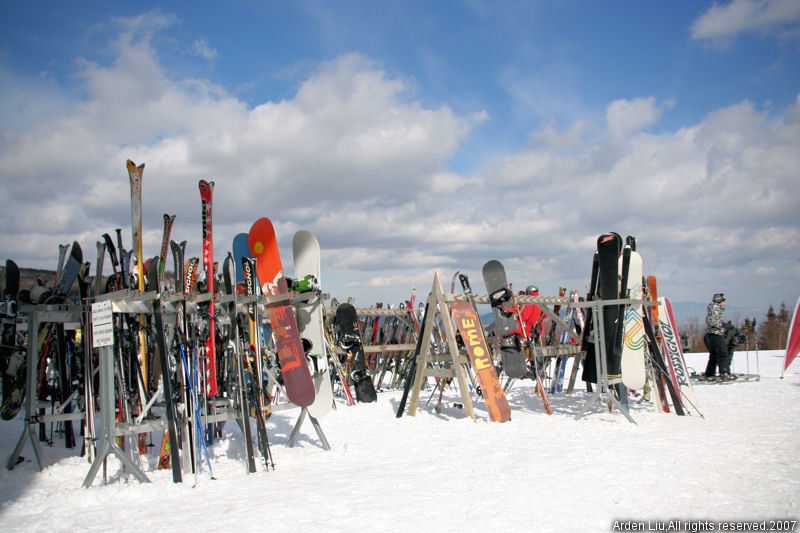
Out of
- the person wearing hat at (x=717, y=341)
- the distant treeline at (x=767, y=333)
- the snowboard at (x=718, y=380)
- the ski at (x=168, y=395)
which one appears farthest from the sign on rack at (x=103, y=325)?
the distant treeline at (x=767, y=333)

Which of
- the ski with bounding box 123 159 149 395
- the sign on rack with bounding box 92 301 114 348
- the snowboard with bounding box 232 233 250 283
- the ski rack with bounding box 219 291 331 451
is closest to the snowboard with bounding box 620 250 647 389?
the ski rack with bounding box 219 291 331 451

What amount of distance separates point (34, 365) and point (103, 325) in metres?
1.24

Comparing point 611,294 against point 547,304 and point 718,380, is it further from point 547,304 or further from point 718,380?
point 718,380

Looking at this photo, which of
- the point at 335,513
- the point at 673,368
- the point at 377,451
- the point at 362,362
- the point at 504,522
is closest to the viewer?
the point at 504,522

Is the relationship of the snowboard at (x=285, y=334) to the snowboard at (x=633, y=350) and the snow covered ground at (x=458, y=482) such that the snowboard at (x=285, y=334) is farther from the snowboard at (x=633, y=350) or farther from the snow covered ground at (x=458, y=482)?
the snowboard at (x=633, y=350)

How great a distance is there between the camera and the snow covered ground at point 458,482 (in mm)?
3361

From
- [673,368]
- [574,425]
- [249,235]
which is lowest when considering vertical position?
[574,425]

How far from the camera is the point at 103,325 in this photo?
14.4 feet

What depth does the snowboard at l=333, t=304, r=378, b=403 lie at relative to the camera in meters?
9.66

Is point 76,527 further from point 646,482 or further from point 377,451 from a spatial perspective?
point 646,482

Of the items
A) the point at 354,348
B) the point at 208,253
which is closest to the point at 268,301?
the point at 208,253

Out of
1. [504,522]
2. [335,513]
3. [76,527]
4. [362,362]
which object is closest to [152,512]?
[76,527]

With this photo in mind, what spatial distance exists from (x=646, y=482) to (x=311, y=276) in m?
3.94

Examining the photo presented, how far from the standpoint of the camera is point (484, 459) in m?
5.05
